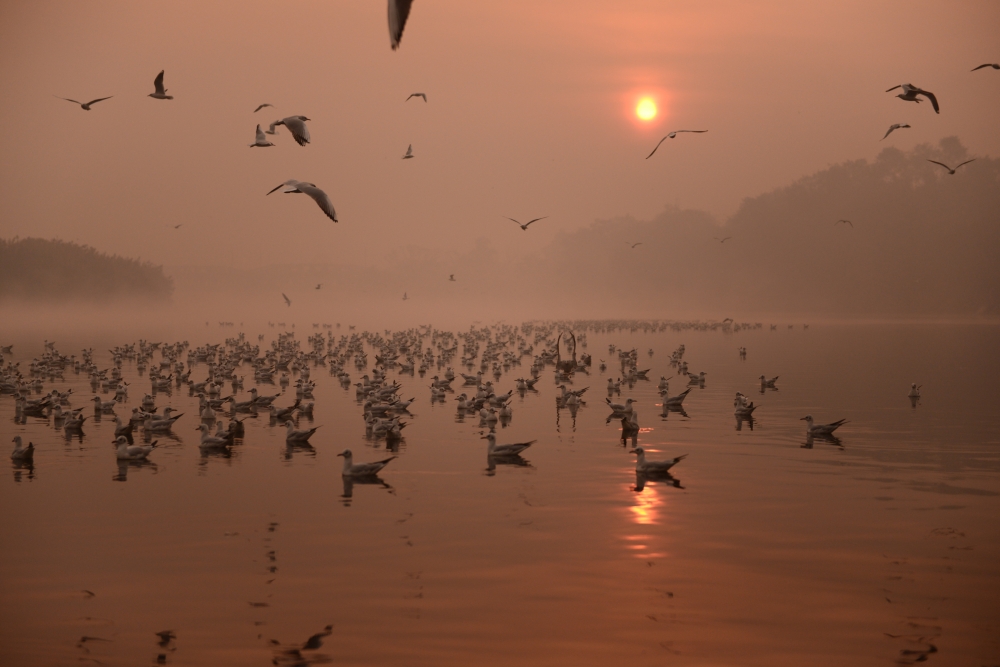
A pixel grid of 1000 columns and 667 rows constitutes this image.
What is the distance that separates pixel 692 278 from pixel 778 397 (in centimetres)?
15077

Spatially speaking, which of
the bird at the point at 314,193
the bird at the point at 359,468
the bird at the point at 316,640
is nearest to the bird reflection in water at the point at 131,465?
the bird at the point at 359,468

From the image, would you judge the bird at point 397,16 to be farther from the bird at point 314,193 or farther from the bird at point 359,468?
the bird at point 359,468

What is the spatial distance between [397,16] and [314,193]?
45.6 ft

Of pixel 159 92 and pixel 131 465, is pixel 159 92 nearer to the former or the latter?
pixel 159 92

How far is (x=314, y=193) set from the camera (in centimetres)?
1991

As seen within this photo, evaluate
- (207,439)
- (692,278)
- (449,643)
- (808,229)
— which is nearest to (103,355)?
(207,439)

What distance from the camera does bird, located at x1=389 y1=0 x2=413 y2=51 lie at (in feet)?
20.9

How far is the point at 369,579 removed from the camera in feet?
44.7

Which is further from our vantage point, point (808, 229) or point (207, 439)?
point (808, 229)

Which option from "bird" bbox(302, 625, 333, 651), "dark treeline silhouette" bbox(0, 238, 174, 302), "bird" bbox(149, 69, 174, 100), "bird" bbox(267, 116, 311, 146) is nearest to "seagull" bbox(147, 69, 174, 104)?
"bird" bbox(149, 69, 174, 100)

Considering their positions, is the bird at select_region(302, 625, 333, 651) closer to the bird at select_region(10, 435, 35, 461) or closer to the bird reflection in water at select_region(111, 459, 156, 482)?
the bird reflection in water at select_region(111, 459, 156, 482)

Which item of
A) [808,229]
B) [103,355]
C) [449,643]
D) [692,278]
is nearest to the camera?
[449,643]

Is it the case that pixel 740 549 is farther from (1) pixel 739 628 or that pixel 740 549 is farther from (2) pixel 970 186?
(2) pixel 970 186

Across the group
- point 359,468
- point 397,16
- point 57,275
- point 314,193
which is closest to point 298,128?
point 314,193
